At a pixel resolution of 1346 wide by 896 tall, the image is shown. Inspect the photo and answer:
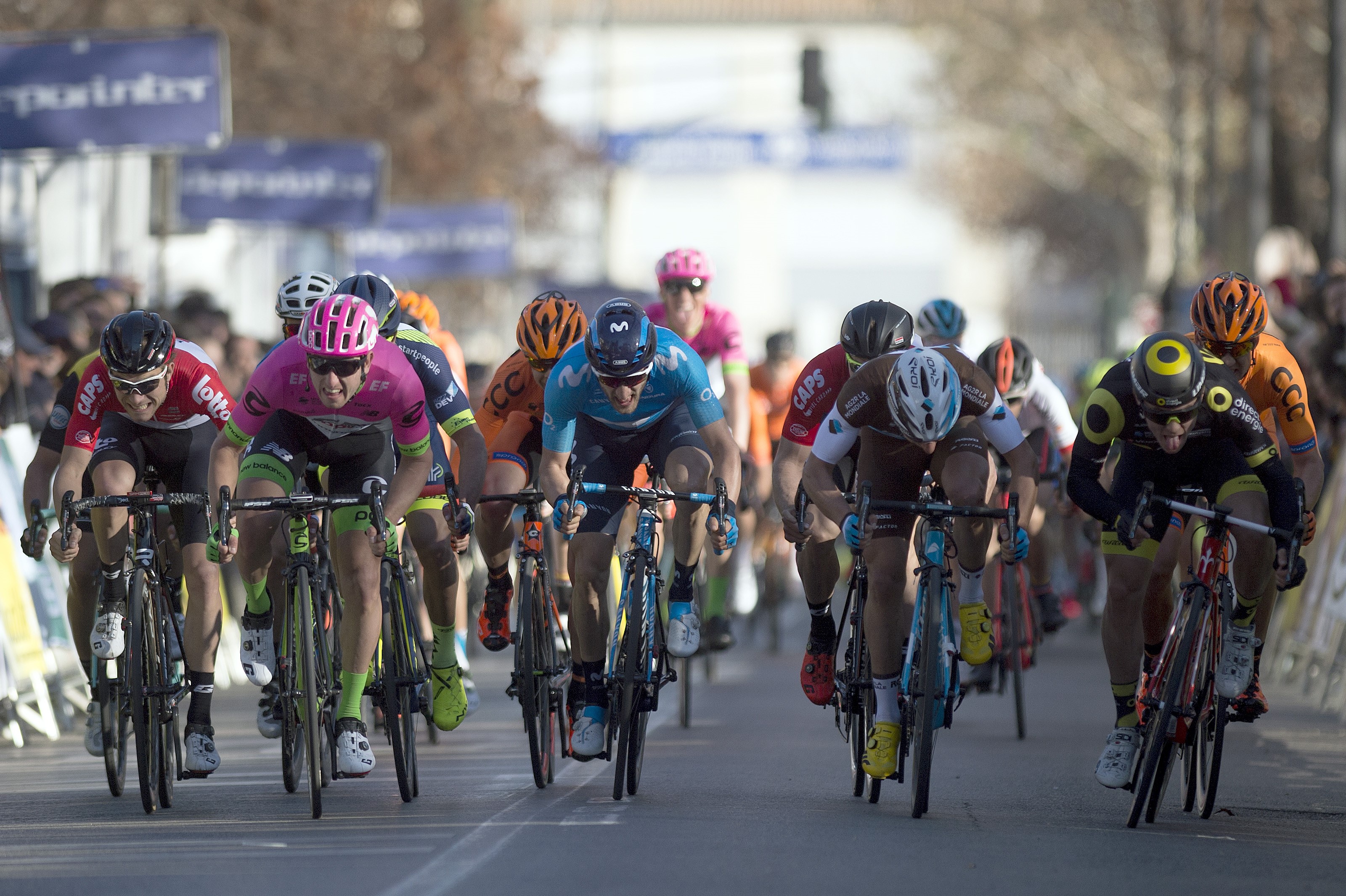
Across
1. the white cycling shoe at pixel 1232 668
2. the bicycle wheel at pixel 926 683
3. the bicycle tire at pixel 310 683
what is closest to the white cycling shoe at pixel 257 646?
the bicycle tire at pixel 310 683

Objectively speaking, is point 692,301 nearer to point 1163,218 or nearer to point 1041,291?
point 1163,218

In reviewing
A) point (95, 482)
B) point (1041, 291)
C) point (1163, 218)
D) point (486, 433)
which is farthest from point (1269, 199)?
point (1041, 291)

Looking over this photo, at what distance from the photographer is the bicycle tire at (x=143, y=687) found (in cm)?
930

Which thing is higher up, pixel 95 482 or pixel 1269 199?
pixel 1269 199

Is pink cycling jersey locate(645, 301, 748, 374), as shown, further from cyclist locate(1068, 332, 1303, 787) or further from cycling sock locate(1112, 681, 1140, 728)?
cycling sock locate(1112, 681, 1140, 728)

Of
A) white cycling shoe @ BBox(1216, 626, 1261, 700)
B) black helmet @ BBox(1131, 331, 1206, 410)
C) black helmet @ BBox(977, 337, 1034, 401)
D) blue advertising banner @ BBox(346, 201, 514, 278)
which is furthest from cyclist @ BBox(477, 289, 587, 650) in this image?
blue advertising banner @ BBox(346, 201, 514, 278)

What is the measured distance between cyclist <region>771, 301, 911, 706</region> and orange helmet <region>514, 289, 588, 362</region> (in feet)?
3.92

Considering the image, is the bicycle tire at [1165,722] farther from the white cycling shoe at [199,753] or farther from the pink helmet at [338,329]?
the white cycling shoe at [199,753]

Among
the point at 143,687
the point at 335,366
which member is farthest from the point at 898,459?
the point at 143,687

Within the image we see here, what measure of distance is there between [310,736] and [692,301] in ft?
16.6

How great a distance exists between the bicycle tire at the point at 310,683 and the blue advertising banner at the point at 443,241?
70.0ft

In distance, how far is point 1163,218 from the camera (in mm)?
55719

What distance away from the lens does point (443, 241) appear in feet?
99.8

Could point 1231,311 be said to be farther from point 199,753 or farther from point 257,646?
point 199,753
